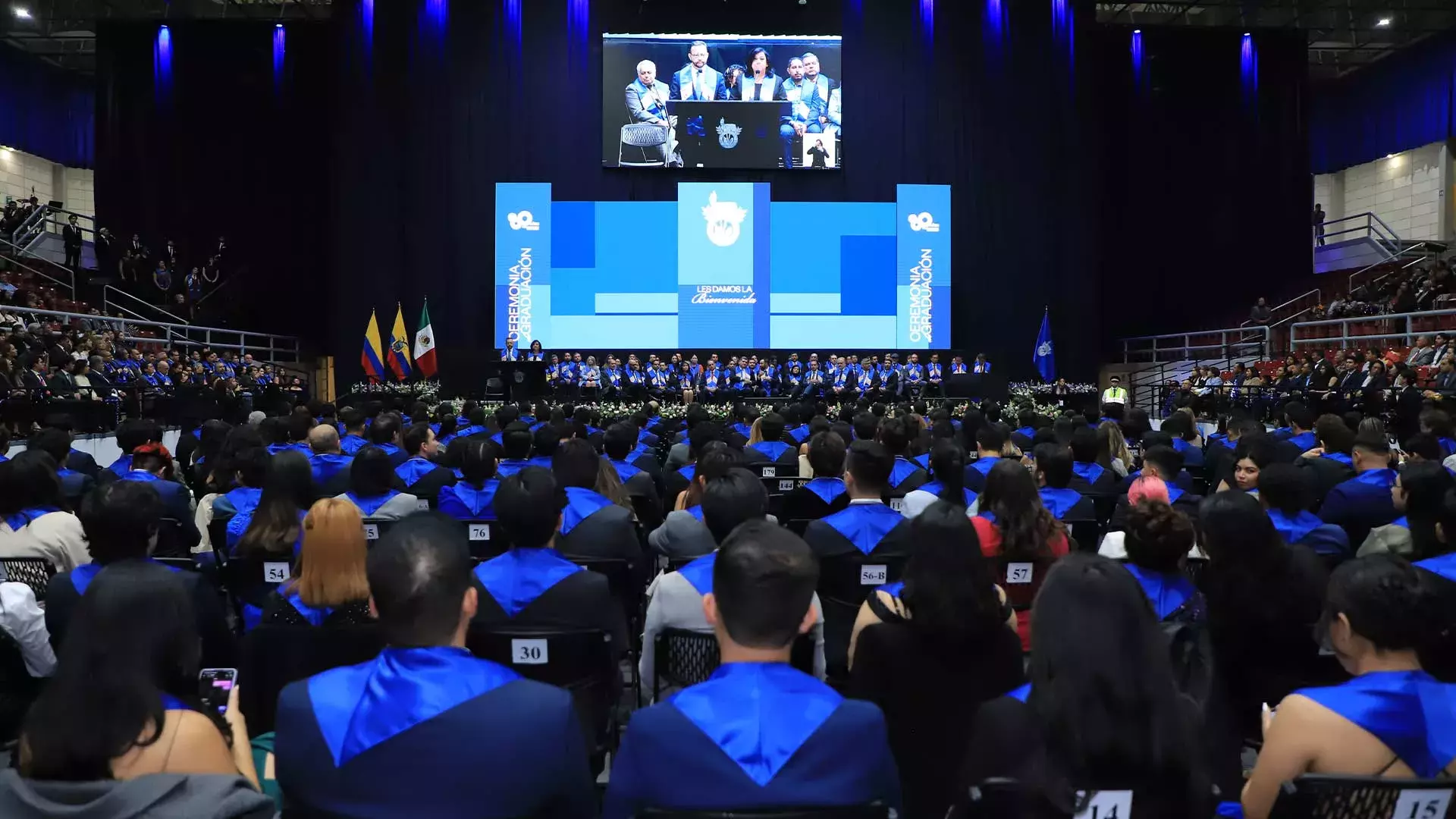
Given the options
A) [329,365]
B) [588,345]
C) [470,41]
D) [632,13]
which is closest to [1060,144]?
[632,13]

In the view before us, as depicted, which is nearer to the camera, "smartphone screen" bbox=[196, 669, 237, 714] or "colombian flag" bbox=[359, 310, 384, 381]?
"smartphone screen" bbox=[196, 669, 237, 714]

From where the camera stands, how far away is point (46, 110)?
2584 centimetres

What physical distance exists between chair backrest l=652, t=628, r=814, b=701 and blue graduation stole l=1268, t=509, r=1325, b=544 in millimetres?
1974

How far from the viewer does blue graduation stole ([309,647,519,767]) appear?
5.75 ft

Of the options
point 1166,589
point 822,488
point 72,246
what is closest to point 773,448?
point 822,488

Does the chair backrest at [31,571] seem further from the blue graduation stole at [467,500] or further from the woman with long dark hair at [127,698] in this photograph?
the woman with long dark hair at [127,698]

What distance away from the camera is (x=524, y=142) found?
21125mm

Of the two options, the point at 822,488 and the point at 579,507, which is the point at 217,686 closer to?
the point at 579,507

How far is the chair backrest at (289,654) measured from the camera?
2816 mm

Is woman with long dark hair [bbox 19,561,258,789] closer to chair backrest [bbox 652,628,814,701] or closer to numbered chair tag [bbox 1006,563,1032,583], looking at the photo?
chair backrest [bbox 652,628,814,701]

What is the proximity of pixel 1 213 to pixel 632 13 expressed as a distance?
1313cm

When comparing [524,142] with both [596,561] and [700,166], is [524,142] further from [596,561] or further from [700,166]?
[596,561]

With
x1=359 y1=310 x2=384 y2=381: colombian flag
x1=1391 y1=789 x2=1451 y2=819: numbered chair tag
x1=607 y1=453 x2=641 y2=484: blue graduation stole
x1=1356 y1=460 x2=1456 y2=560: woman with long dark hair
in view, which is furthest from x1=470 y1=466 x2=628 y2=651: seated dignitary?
x1=359 y1=310 x2=384 y2=381: colombian flag

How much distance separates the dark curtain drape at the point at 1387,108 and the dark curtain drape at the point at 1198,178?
222 cm
